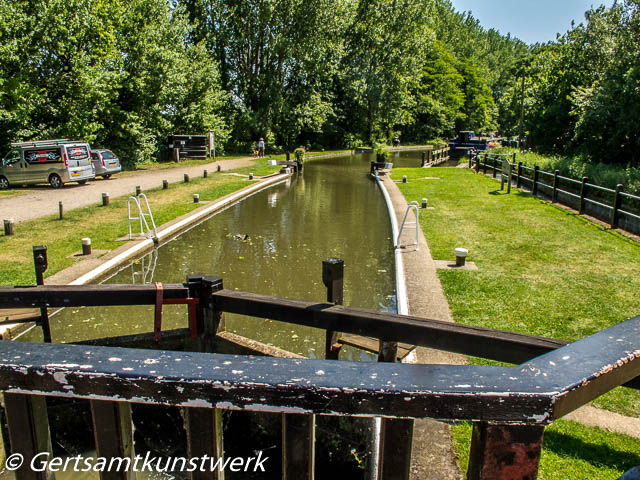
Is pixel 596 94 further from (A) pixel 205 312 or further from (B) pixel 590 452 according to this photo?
(A) pixel 205 312

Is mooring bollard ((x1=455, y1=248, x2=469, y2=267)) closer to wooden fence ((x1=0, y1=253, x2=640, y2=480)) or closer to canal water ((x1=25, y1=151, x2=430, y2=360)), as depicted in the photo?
canal water ((x1=25, y1=151, x2=430, y2=360))

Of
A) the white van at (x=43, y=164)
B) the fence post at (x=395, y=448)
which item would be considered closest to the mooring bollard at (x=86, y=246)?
the fence post at (x=395, y=448)

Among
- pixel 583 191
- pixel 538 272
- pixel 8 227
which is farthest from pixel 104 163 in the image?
pixel 538 272

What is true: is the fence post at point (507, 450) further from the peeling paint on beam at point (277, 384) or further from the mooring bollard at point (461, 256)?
the mooring bollard at point (461, 256)

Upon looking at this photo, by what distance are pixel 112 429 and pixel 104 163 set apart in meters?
27.0

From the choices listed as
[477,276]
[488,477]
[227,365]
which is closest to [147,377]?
[227,365]

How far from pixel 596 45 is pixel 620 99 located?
31.2 feet

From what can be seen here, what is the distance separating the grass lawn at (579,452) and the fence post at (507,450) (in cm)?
327

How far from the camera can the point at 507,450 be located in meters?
1.21

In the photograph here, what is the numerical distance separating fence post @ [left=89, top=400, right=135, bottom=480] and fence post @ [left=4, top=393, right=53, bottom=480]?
0.16 m

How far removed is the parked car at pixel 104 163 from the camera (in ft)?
84.2

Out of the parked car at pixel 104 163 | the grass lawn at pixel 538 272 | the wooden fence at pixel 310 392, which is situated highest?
the wooden fence at pixel 310 392

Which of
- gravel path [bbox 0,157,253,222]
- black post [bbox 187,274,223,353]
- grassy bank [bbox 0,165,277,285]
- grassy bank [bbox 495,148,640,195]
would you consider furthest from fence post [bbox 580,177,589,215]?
gravel path [bbox 0,157,253,222]

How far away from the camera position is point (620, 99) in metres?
20.8
